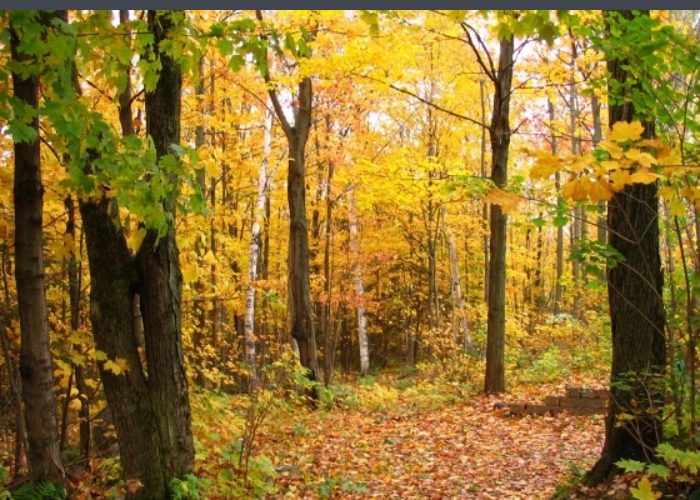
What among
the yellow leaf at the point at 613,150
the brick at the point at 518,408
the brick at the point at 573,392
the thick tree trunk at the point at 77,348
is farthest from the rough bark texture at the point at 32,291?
the brick at the point at 573,392

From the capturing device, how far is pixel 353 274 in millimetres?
19609

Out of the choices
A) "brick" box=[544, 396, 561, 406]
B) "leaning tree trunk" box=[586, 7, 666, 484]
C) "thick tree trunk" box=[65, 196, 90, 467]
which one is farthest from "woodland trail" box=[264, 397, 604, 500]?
"thick tree trunk" box=[65, 196, 90, 467]

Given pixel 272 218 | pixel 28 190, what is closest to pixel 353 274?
pixel 272 218

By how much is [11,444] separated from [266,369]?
10.9ft

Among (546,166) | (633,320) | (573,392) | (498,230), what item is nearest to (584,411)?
(573,392)

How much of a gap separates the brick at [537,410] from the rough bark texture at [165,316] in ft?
21.0

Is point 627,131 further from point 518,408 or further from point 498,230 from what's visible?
point 498,230

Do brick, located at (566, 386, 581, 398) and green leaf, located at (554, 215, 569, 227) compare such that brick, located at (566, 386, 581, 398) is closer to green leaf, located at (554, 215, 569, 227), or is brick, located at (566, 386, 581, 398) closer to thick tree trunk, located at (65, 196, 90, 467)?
green leaf, located at (554, 215, 569, 227)

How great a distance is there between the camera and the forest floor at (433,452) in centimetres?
618

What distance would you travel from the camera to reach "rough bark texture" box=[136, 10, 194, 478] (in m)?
4.51

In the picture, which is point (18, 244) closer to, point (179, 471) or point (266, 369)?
point (179, 471)

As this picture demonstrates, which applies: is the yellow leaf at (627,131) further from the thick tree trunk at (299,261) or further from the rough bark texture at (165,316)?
the thick tree trunk at (299,261)

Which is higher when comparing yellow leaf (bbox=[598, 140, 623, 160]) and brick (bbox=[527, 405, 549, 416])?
yellow leaf (bbox=[598, 140, 623, 160])

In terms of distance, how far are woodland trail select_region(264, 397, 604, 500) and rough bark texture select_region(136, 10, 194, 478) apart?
1.75 meters
